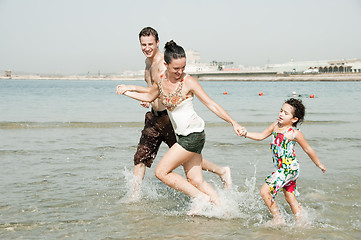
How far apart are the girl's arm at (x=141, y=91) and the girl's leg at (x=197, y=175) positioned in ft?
3.12

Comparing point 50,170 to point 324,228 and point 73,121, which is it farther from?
point 73,121

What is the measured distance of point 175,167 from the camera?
4980 mm

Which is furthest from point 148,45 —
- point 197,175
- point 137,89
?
point 197,175

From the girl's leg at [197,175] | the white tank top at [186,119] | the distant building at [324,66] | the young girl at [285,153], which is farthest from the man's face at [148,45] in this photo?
the distant building at [324,66]

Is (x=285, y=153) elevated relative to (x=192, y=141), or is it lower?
lower

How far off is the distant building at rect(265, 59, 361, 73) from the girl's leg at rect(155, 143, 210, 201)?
119675mm

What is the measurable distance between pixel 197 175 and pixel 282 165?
1.07 m

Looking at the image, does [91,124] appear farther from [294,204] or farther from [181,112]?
[294,204]

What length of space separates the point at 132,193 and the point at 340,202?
10.2ft

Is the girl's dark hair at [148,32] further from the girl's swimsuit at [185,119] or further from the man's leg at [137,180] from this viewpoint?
the man's leg at [137,180]

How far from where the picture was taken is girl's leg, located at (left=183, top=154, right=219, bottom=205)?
5145 mm

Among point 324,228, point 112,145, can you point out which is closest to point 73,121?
point 112,145

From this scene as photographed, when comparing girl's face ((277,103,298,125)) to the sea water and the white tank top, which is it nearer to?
the white tank top

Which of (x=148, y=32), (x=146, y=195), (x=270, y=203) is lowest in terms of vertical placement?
(x=146, y=195)
